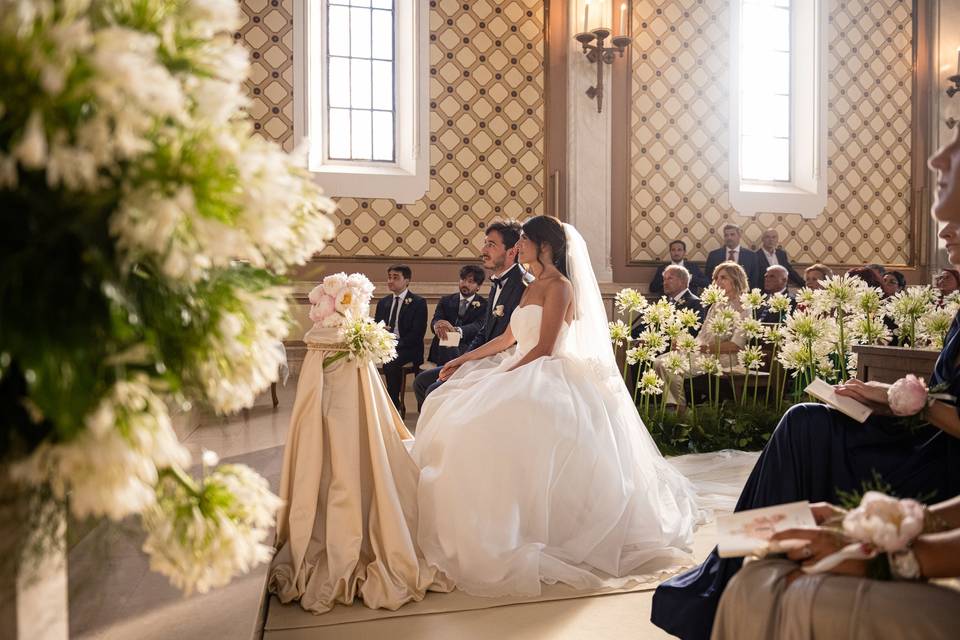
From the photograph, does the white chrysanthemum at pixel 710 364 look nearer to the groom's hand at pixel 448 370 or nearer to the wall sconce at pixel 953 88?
the groom's hand at pixel 448 370

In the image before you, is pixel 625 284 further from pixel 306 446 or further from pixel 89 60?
pixel 89 60

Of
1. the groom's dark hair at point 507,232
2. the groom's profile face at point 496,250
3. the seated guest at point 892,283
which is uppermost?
the groom's dark hair at point 507,232

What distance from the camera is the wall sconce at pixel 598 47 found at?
8039mm

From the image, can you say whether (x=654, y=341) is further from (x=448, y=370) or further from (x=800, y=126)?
(x=800, y=126)

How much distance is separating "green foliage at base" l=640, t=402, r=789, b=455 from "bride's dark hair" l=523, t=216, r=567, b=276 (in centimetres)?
211

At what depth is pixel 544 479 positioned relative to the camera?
327 cm

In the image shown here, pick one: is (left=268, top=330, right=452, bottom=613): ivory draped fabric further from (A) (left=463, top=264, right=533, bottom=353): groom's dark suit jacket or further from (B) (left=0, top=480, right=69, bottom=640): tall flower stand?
(A) (left=463, top=264, right=533, bottom=353): groom's dark suit jacket

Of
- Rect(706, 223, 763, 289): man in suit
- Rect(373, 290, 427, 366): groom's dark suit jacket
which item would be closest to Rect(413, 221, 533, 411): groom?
Rect(373, 290, 427, 366): groom's dark suit jacket

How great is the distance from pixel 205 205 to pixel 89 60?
19cm

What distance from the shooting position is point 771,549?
1.37 metres

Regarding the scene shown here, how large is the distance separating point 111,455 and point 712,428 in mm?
5421

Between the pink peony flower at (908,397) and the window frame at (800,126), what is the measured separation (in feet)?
24.3

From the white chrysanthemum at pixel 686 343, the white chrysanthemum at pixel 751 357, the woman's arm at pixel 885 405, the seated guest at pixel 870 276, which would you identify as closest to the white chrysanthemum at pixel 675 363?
the white chrysanthemum at pixel 686 343

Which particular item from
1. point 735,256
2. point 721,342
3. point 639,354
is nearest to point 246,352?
point 639,354
